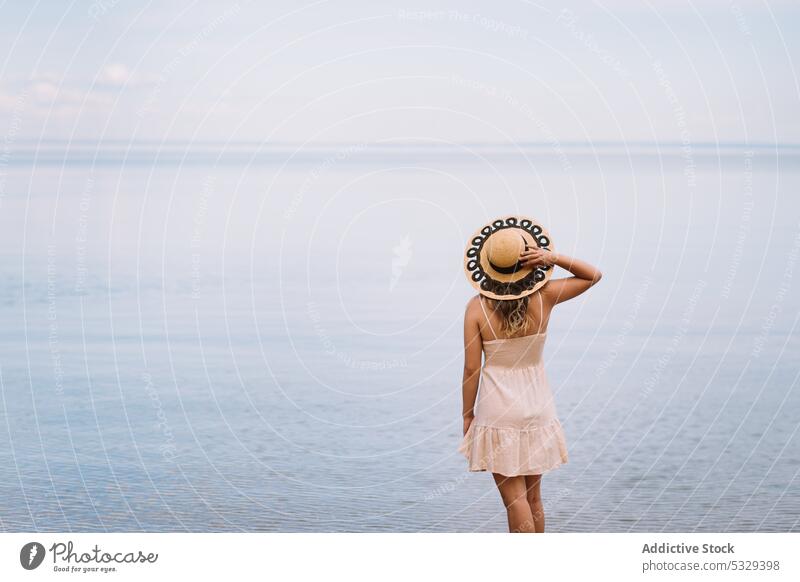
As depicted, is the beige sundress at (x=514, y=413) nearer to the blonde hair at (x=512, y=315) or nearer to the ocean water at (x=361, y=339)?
the blonde hair at (x=512, y=315)

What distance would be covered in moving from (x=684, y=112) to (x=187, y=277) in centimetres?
550

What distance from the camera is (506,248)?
5637 mm

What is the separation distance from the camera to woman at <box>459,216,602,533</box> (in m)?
5.65

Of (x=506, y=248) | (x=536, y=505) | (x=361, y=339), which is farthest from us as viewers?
(x=361, y=339)

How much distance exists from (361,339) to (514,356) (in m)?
5.06

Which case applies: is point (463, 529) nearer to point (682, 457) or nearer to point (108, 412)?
point (682, 457)

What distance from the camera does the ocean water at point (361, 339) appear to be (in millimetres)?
7180

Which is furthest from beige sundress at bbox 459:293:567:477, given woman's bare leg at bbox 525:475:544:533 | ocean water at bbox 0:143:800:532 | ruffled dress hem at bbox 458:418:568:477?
ocean water at bbox 0:143:800:532

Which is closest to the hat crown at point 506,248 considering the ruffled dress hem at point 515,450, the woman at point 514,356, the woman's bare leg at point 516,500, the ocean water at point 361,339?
the woman at point 514,356

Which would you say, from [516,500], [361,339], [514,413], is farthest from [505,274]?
[361,339]

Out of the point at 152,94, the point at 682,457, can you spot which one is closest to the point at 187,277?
the point at 152,94

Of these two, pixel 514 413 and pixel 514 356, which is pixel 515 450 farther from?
pixel 514 356

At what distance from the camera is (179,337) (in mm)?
11000

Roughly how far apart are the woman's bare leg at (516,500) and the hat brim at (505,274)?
29.5 inches
